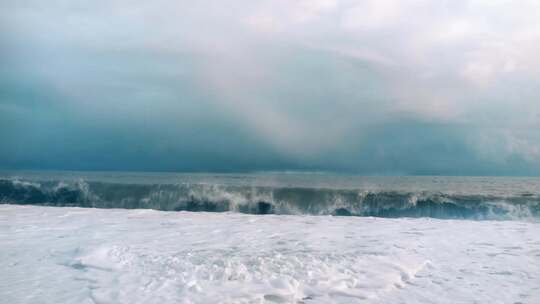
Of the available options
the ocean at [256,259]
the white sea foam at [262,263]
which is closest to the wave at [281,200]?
the ocean at [256,259]

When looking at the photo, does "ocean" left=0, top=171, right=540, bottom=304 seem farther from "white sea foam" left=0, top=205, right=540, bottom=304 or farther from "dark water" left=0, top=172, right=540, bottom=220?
"dark water" left=0, top=172, right=540, bottom=220

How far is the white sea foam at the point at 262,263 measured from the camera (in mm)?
5352

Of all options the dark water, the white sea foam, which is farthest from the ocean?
the dark water

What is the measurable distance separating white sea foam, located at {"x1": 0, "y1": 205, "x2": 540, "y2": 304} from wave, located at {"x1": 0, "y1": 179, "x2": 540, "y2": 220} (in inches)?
349

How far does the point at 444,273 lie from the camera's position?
6.39 meters

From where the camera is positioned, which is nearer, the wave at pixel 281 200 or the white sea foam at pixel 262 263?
the white sea foam at pixel 262 263

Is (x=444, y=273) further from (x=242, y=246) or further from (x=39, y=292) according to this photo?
(x=39, y=292)

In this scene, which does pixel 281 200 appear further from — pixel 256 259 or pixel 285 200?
pixel 256 259

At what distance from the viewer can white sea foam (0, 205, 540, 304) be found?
5.35 metres

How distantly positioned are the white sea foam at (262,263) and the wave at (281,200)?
886 centimetres

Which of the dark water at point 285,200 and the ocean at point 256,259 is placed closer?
the ocean at point 256,259

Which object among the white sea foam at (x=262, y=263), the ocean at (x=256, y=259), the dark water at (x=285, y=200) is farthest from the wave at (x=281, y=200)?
the white sea foam at (x=262, y=263)

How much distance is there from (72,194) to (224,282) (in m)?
21.8

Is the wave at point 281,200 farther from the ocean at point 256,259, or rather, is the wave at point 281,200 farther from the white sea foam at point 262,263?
the white sea foam at point 262,263
